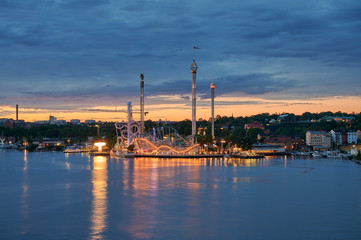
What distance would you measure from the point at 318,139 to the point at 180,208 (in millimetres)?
51402

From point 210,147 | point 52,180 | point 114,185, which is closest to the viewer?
point 114,185

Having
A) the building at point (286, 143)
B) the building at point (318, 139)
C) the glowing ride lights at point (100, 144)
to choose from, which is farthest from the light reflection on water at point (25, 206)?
the building at point (318, 139)

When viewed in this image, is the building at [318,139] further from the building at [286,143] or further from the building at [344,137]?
the building at [286,143]

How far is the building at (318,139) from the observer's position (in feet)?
204

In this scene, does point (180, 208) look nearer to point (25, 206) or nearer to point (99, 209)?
point (99, 209)

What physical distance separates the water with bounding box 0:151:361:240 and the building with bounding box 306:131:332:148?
39810 millimetres

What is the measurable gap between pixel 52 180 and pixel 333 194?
12703mm

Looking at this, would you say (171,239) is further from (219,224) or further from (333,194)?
(333,194)

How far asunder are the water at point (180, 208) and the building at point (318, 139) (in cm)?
3981

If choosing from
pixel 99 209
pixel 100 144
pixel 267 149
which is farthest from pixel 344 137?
pixel 99 209

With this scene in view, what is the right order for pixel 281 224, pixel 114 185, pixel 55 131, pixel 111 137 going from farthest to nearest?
pixel 55 131 < pixel 111 137 < pixel 114 185 < pixel 281 224

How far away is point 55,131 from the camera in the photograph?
9194cm

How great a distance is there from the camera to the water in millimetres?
11897

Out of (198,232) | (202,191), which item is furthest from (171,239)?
(202,191)
